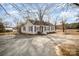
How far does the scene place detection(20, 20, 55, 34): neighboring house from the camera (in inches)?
76.4

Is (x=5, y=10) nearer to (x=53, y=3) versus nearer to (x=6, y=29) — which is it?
(x=6, y=29)

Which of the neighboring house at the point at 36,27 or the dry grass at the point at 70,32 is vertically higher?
the neighboring house at the point at 36,27

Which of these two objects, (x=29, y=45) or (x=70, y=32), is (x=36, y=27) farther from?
(x=70, y=32)

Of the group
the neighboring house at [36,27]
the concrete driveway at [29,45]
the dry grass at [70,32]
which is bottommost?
the concrete driveway at [29,45]

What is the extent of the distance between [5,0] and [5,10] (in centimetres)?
11

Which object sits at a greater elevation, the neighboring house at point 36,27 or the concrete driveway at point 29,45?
the neighboring house at point 36,27

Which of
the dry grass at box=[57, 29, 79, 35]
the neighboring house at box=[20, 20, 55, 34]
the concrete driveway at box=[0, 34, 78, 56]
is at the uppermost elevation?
the neighboring house at box=[20, 20, 55, 34]

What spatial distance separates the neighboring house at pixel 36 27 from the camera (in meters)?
1.94

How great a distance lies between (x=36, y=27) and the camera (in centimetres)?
194

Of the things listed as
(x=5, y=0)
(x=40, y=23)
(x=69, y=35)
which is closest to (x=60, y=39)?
(x=69, y=35)

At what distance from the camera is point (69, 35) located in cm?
193

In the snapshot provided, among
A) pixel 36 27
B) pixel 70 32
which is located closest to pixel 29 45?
pixel 36 27

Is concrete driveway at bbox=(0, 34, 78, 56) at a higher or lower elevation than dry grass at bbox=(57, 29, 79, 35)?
lower

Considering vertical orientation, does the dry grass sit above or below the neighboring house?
below
